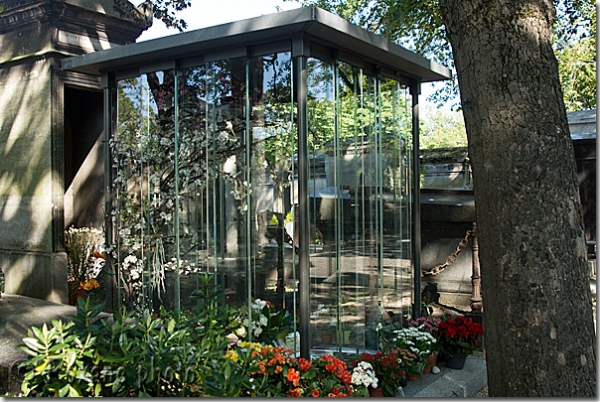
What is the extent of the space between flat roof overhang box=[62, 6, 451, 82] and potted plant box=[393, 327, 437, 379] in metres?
2.60

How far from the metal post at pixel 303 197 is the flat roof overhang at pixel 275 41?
25cm

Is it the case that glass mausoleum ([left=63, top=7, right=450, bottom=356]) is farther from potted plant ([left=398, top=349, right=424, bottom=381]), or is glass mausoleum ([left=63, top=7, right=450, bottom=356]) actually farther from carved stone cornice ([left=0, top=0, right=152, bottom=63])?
carved stone cornice ([left=0, top=0, right=152, bottom=63])

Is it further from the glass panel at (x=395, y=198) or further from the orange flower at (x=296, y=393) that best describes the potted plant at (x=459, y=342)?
the orange flower at (x=296, y=393)

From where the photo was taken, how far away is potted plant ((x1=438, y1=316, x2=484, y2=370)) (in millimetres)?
5586

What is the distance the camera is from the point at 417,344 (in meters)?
5.37

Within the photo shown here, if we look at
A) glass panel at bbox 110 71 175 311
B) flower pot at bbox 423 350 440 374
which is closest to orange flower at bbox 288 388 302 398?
flower pot at bbox 423 350 440 374

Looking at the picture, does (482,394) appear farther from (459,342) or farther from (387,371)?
(387,371)

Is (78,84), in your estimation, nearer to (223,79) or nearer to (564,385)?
(223,79)

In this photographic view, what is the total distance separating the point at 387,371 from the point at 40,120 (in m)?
5.73

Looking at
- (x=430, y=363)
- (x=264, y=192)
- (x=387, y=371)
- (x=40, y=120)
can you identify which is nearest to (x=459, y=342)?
(x=430, y=363)

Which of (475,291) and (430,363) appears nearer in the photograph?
(430,363)

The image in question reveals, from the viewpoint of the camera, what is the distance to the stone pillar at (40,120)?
775 cm

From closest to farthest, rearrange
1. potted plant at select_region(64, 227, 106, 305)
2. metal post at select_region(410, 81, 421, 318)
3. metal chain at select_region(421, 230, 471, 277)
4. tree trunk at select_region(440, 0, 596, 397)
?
1. tree trunk at select_region(440, 0, 596, 397)
2. metal post at select_region(410, 81, 421, 318)
3. metal chain at select_region(421, 230, 471, 277)
4. potted plant at select_region(64, 227, 106, 305)

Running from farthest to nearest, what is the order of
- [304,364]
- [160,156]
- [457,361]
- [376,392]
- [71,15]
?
1. [71,15]
2. [160,156]
3. [457,361]
4. [376,392]
5. [304,364]
